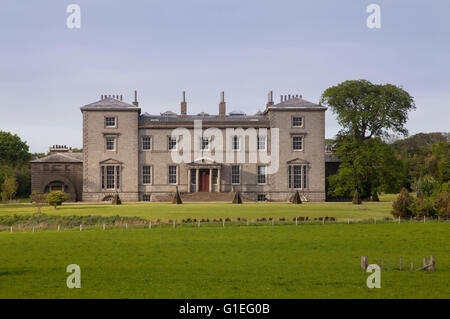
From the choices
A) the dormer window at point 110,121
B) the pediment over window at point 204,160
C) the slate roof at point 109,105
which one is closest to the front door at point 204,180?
the pediment over window at point 204,160

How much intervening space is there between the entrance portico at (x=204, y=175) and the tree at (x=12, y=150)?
25410mm

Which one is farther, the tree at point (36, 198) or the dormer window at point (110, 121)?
the dormer window at point (110, 121)

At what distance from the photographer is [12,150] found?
2559 inches

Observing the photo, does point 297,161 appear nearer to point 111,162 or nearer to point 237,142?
point 237,142

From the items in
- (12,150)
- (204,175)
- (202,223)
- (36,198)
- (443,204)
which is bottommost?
(202,223)

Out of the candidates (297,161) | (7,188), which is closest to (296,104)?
(297,161)

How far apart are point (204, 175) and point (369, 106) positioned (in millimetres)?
17041

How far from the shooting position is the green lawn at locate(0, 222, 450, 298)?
11.4 meters

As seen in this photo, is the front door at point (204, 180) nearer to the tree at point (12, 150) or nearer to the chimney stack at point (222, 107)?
the chimney stack at point (222, 107)

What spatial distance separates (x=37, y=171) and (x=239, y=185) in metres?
19.0

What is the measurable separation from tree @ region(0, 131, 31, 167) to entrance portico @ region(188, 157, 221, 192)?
1000 inches

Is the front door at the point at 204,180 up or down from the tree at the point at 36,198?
up

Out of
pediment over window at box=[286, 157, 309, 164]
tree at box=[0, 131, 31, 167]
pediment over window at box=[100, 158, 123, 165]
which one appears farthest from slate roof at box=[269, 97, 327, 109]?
tree at box=[0, 131, 31, 167]

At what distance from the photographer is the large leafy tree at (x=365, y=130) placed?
48.4 metres
